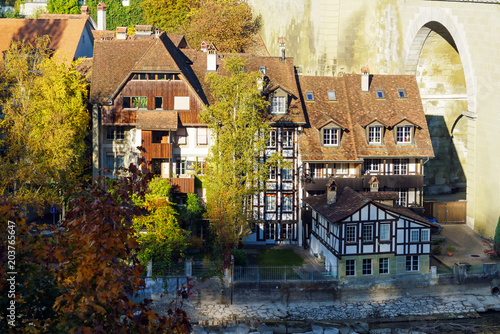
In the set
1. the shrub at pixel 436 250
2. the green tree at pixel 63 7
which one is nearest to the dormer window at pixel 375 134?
the shrub at pixel 436 250

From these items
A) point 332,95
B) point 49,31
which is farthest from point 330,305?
point 49,31

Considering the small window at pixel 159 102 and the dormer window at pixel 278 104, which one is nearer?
the dormer window at pixel 278 104

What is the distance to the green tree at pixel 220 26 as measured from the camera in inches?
2539

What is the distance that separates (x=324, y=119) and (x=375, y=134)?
313 cm

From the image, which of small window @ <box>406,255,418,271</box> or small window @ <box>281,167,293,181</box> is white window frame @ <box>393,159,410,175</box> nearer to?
small window @ <box>281,167,293,181</box>

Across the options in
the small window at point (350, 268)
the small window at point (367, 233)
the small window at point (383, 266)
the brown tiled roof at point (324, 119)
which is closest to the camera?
the small window at point (367, 233)

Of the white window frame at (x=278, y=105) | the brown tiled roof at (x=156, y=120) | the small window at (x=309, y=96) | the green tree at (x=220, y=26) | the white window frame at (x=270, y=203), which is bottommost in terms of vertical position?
the white window frame at (x=270, y=203)

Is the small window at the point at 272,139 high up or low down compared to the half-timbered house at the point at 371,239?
up

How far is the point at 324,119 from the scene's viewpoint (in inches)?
1743

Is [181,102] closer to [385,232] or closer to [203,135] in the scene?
[203,135]

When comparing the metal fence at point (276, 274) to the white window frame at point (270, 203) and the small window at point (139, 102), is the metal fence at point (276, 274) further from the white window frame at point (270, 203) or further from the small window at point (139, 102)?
the small window at point (139, 102)

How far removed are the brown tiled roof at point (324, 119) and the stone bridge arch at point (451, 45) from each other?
7.52 m

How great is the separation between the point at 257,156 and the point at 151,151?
20.1 ft

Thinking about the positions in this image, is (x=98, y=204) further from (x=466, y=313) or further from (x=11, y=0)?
(x=11, y=0)
